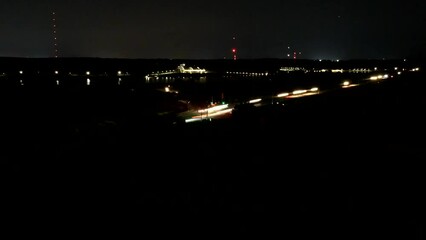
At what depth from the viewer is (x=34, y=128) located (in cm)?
3231

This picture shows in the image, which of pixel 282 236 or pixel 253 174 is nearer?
pixel 282 236

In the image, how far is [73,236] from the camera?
8.23 meters

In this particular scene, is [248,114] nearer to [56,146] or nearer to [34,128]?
[56,146]

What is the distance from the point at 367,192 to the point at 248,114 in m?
14.4

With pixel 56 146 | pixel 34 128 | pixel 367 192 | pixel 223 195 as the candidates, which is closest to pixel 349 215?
pixel 367 192

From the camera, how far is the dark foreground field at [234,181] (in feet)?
27.8

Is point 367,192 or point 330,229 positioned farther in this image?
point 367,192

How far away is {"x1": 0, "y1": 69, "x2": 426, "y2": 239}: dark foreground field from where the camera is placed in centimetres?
848

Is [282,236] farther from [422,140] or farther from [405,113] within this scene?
[405,113]

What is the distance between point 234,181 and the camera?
11.4m

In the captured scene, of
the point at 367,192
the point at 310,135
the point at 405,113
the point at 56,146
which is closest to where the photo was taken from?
the point at 367,192

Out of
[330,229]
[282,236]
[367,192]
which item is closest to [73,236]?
[282,236]

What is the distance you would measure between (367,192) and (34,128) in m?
29.0

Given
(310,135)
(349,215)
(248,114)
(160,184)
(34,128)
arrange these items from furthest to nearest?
(34,128) → (248,114) → (310,135) → (160,184) → (349,215)
